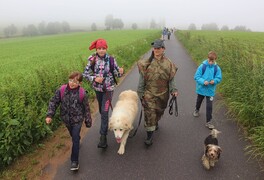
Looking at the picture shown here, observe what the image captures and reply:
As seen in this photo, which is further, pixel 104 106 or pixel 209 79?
pixel 209 79

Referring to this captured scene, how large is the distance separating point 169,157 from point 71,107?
2224 mm

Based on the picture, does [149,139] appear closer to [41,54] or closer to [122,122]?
[122,122]

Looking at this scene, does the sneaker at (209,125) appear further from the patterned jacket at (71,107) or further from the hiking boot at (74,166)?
the hiking boot at (74,166)

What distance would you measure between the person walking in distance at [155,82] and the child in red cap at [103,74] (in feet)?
2.05

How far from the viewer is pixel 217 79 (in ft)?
20.3

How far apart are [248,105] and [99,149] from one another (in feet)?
13.0

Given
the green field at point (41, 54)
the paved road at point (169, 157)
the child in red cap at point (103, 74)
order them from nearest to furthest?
the paved road at point (169, 157)
the child in red cap at point (103, 74)
the green field at point (41, 54)

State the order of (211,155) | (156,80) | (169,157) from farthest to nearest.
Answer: (156,80) < (169,157) < (211,155)

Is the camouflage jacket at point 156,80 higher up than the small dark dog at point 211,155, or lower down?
higher up

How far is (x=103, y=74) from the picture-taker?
529 centimetres

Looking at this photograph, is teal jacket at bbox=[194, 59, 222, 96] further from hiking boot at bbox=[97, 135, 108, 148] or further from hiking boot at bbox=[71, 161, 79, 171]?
hiking boot at bbox=[71, 161, 79, 171]

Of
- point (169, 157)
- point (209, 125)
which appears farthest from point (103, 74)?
point (209, 125)

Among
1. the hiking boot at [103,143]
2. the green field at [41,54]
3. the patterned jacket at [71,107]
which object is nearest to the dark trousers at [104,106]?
the hiking boot at [103,143]

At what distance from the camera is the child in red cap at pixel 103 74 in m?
5.11
